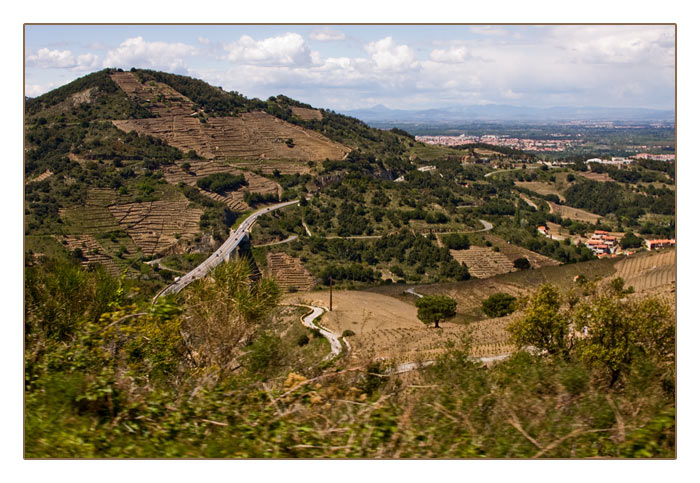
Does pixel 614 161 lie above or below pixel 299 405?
above

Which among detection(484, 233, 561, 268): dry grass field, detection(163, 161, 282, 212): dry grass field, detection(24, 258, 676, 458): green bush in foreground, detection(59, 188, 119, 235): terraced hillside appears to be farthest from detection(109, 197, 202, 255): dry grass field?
detection(24, 258, 676, 458): green bush in foreground

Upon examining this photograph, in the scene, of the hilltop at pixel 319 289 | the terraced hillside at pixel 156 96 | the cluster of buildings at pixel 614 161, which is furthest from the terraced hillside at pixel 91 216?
the cluster of buildings at pixel 614 161

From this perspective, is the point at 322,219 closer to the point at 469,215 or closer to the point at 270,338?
the point at 469,215

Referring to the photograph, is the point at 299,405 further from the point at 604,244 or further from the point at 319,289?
the point at 604,244

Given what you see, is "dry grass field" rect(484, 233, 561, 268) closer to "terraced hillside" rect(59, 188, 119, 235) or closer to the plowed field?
the plowed field

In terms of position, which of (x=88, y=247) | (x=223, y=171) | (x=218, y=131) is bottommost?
(x=88, y=247)

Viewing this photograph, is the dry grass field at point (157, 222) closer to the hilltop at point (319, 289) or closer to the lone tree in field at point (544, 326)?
the hilltop at point (319, 289)

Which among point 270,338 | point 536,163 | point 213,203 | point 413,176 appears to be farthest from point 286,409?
point 536,163

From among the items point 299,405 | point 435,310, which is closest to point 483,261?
A: point 435,310
